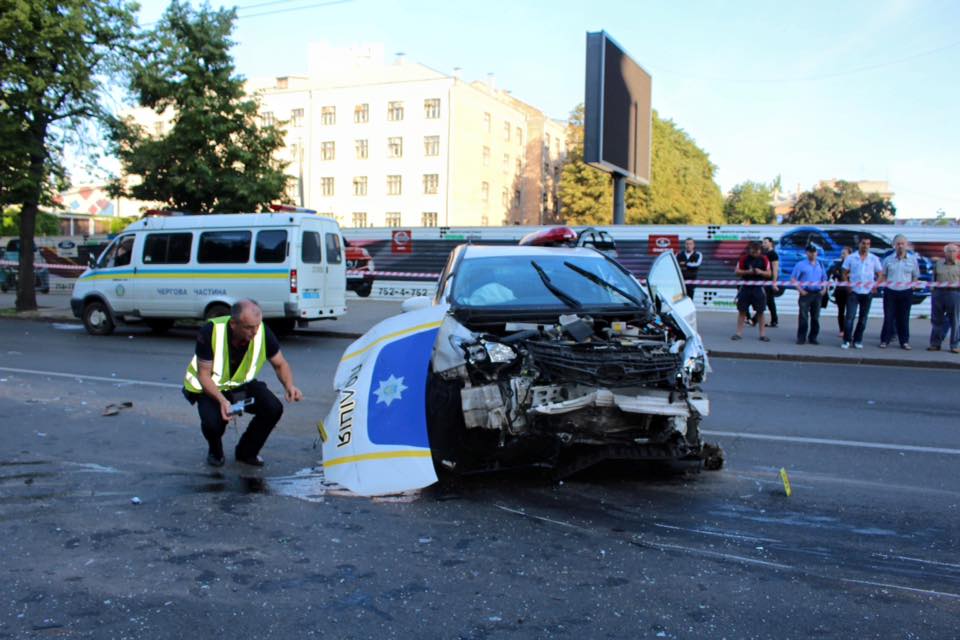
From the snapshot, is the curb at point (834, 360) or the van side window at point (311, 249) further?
the van side window at point (311, 249)

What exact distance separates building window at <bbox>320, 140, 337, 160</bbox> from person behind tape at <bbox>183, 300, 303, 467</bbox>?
59.7m

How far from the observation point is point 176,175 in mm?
24609

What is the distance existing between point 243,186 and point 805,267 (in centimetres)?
1758

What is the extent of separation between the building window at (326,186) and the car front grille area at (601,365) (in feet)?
199

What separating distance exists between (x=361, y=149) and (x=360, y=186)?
2.92m

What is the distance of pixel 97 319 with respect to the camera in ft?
50.1

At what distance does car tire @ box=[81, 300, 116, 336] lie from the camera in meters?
15.2

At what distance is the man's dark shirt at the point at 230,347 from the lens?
5336 millimetres

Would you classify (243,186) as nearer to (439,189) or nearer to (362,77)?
(439,189)

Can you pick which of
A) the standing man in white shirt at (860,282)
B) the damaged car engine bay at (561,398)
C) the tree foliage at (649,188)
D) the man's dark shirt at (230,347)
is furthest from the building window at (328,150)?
the damaged car engine bay at (561,398)

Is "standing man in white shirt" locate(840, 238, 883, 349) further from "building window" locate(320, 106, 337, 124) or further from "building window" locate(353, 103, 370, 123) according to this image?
"building window" locate(320, 106, 337, 124)

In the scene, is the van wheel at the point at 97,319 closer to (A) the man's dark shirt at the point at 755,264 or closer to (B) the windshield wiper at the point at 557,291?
(B) the windshield wiper at the point at 557,291

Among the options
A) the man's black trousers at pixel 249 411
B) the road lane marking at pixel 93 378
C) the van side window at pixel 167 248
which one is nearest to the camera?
the man's black trousers at pixel 249 411

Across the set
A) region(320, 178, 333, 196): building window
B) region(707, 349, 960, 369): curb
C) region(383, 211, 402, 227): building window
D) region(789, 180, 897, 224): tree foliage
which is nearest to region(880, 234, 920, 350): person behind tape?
region(707, 349, 960, 369): curb
